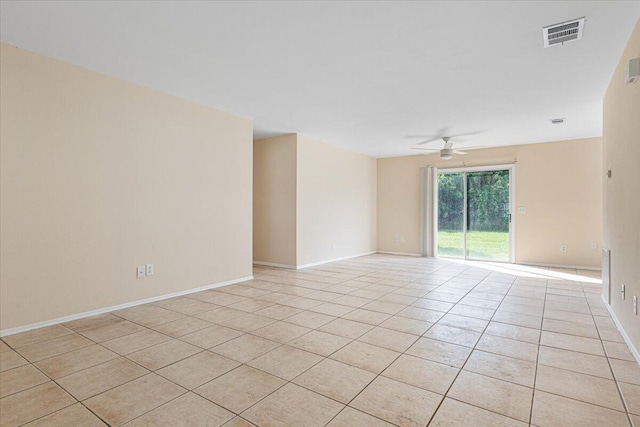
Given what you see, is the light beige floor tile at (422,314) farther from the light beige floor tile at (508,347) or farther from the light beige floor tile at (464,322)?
the light beige floor tile at (508,347)

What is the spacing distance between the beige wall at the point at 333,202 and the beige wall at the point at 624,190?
433cm

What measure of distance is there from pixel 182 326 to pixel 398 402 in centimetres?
208

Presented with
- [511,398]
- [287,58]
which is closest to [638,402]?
[511,398]

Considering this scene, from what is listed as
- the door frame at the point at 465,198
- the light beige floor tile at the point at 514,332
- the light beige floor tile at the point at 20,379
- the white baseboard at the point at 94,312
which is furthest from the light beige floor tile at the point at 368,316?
the door frame at the point at 465,198

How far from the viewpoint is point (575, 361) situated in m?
2.34

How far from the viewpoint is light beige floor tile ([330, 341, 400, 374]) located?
7.43 feet

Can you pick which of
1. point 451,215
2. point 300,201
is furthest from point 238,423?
point 451,215

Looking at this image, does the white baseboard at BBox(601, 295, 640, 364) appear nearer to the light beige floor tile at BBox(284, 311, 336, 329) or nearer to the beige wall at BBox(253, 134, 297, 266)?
the light beige floor tile at BBox(284, 311, 336, 329)

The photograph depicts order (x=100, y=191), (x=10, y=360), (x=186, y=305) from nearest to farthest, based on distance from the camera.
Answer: (x=10, y=360)
(x=100, y=191)
(x=186, y=305)

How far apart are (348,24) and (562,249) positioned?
633cm

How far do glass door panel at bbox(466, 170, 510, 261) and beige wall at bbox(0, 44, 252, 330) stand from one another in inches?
213

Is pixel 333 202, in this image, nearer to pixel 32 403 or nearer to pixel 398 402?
pixel 398 402

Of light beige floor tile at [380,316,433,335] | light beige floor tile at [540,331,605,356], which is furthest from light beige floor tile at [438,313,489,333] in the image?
light beige floor tile at [540,331,605,356]

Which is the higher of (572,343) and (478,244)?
(478,244)
